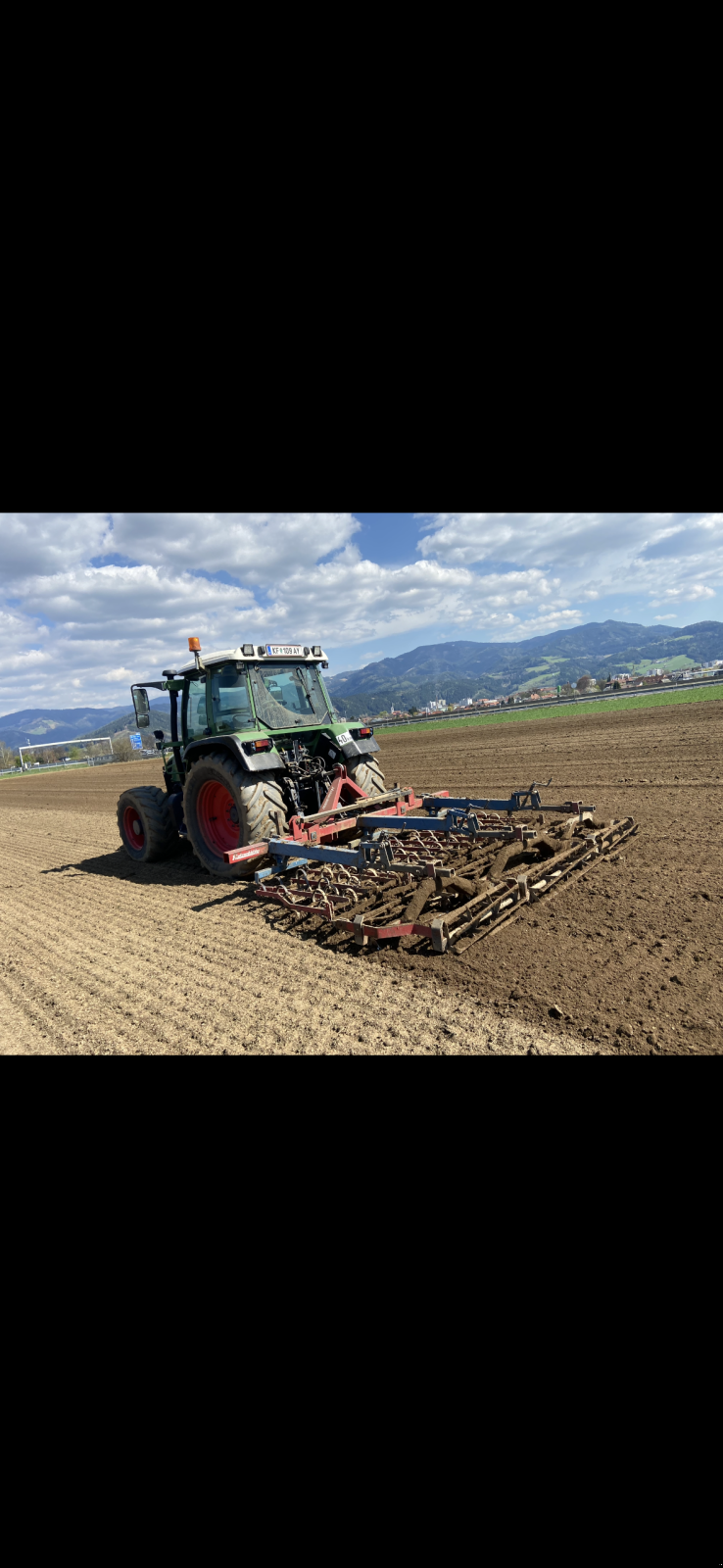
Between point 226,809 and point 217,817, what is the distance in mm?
189

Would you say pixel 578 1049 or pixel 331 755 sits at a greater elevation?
pixel 331 755

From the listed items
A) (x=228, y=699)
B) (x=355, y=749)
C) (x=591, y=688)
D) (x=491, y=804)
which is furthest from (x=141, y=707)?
(x=591, y=688)

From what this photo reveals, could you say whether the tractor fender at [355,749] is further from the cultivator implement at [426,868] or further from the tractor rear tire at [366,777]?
the cultivator implement at [426,868]

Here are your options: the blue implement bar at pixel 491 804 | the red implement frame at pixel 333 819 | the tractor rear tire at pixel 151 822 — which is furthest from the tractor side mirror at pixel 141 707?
the blue implement bar at pixel 491 804

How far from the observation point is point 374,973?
375 centimetres

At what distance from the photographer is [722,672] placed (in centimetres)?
2998

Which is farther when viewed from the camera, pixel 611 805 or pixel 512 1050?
pixel 611 805

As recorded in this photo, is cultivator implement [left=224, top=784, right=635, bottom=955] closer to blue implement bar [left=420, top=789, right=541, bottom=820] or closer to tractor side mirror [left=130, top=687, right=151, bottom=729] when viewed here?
blue implement bar [left=420, top=789, right=541, bottom=820]

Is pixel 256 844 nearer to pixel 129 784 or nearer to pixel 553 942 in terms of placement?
pixel 553 942

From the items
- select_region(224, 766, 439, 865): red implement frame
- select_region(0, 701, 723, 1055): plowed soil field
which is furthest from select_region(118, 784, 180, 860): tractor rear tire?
select_region(224, 766, 439, 865): red implement frame

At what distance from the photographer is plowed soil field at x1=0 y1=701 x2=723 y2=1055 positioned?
9.66 ft

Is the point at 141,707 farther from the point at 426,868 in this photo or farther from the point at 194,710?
the point at 426,868
